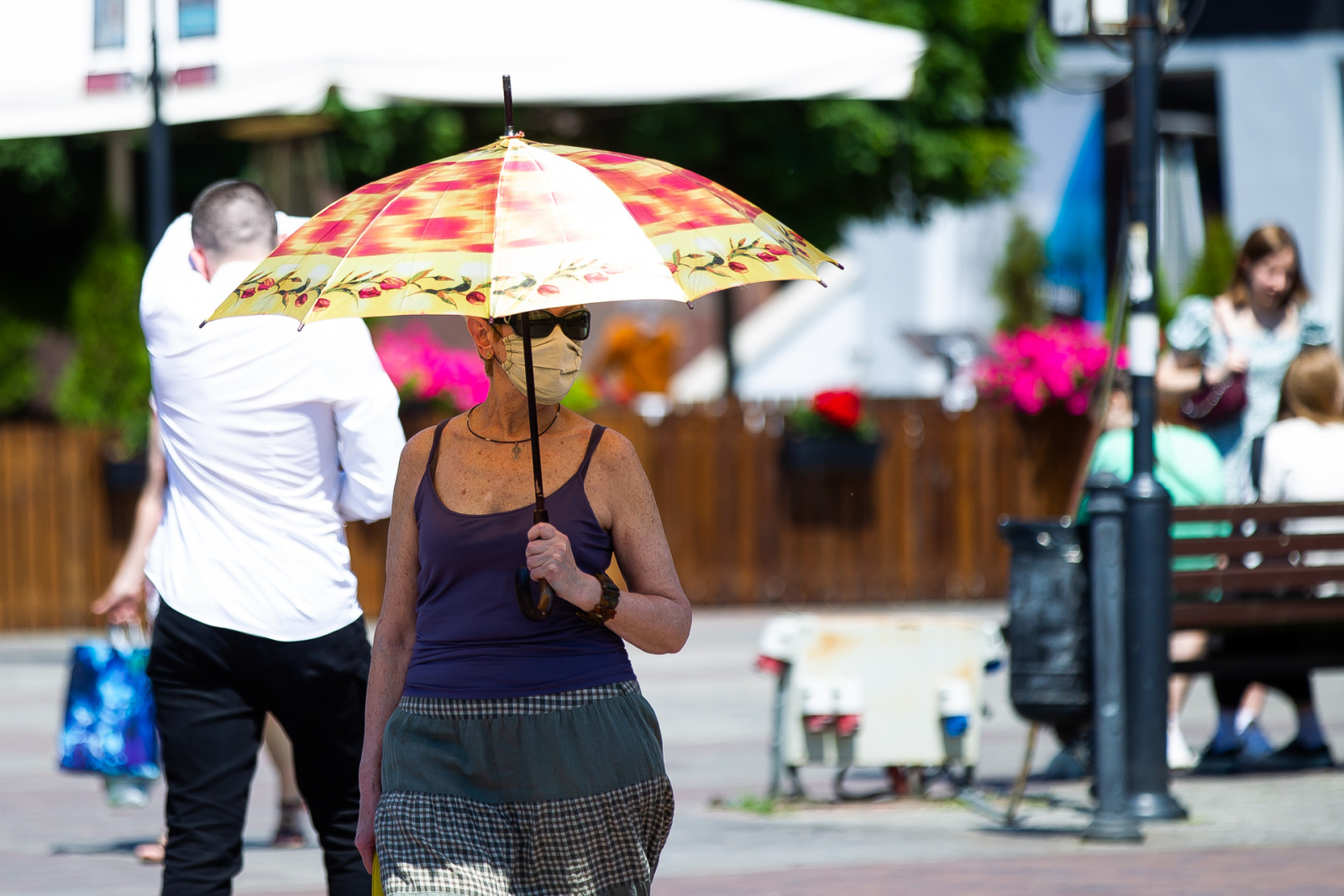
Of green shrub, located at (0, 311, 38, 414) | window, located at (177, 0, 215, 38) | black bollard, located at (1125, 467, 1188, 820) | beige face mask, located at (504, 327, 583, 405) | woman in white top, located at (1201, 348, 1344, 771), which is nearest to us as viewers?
beige face mask, located at (504, 327, 583, 405)

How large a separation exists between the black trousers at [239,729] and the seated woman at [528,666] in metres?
0.92

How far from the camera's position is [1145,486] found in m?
6.50

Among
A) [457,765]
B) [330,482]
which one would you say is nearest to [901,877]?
[330,482]

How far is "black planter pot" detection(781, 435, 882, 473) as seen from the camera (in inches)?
590

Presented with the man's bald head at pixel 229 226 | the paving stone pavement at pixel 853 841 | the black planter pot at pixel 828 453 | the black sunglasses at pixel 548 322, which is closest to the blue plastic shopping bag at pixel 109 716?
the paving stone pavement at pixel 853 841

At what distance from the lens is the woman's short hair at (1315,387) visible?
25.6 ft

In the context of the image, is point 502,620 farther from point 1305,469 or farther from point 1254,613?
point 1305,469

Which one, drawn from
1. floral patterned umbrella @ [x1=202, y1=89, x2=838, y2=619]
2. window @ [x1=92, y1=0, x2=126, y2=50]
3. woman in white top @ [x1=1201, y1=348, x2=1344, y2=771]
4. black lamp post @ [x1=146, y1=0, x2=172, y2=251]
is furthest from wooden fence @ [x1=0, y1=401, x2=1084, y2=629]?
floral patterned umbrella @ [x1=202, y1=89, x2=838, y2=619]

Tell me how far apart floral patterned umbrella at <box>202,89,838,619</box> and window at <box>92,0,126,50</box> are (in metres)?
5.32

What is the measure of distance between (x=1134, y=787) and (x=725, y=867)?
1.55 meters

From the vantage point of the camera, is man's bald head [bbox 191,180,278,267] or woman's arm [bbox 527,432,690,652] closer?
woman's arm [bbox 527,432,690,652]

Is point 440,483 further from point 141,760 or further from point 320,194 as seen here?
point 320,194

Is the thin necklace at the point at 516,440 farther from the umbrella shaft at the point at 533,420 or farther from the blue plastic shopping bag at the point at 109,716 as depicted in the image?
the blue plastic shopping bag at the point at 109,716

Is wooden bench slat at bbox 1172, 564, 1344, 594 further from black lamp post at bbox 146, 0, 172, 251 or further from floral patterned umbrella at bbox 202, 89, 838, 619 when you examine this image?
black lamp post at bbox 146, 0, 172, 251
